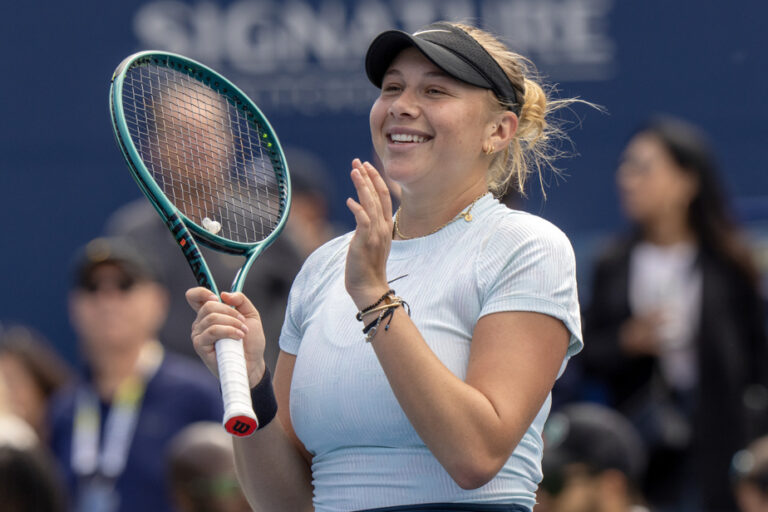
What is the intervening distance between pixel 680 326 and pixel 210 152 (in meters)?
2.69

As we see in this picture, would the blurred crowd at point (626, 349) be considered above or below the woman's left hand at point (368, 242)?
below

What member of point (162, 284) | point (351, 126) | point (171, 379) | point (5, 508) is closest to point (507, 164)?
point (5, 508)

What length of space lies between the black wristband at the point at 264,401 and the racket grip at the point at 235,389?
0.25 feet

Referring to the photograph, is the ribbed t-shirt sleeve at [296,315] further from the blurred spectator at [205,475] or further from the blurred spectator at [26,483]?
the blurred spectator at [205,475]

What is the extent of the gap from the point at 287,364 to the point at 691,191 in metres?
3.15

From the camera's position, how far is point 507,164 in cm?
251

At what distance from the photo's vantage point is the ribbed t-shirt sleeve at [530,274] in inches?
83.2

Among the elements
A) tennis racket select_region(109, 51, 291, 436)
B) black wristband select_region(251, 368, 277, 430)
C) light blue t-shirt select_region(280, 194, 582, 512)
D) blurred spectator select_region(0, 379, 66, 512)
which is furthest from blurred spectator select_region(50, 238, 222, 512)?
light blue t-shirt select_region(280, 194, 582, 512)

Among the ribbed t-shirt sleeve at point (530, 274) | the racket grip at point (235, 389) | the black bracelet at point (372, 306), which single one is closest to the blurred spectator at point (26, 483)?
the racket grip at point (235, 389)

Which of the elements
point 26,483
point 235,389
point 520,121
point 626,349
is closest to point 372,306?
point 235,389

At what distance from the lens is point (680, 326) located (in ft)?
16.7

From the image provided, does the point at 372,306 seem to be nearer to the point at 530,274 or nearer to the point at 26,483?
the point at 530,274

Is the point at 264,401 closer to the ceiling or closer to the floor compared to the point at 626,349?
closer to the ceiling

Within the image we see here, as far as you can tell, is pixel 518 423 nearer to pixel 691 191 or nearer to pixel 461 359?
pixel 461 359
